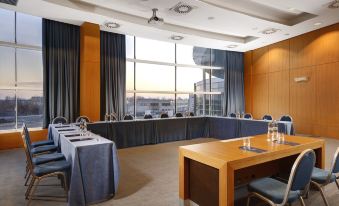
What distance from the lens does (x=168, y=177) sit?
3.71 meters

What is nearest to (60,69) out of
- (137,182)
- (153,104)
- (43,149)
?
(43,149)

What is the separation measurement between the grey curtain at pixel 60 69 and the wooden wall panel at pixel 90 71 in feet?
0.71

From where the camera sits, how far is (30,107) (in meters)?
6.60

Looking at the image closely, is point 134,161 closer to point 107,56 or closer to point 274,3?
point 107,56

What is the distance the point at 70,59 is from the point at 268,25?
640 centimetres

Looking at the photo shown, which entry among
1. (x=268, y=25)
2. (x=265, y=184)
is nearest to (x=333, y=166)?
(x=265, y=184)

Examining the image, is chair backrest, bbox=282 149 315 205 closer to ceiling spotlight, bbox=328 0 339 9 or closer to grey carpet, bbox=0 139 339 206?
grey carpet, bbox=0 139 339 206

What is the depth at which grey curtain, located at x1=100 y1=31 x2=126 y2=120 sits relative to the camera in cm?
743

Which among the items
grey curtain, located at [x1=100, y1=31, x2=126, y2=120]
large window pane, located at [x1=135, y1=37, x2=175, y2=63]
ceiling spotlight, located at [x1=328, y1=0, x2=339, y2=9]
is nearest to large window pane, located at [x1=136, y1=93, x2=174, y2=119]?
grey curtain, located at [x1=100, y1=31, x2=126, y2=120]

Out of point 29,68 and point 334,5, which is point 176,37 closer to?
point 334,5

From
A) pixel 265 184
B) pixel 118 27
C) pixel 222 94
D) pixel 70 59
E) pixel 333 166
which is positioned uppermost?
pixel 118 27

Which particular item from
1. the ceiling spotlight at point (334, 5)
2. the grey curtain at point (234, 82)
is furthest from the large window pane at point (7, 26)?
the ceiling spotlight at point (334, 5)

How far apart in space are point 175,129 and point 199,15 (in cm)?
347

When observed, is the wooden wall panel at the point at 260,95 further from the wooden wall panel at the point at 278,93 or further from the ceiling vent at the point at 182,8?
the ceiling vent at the point at 182,8
